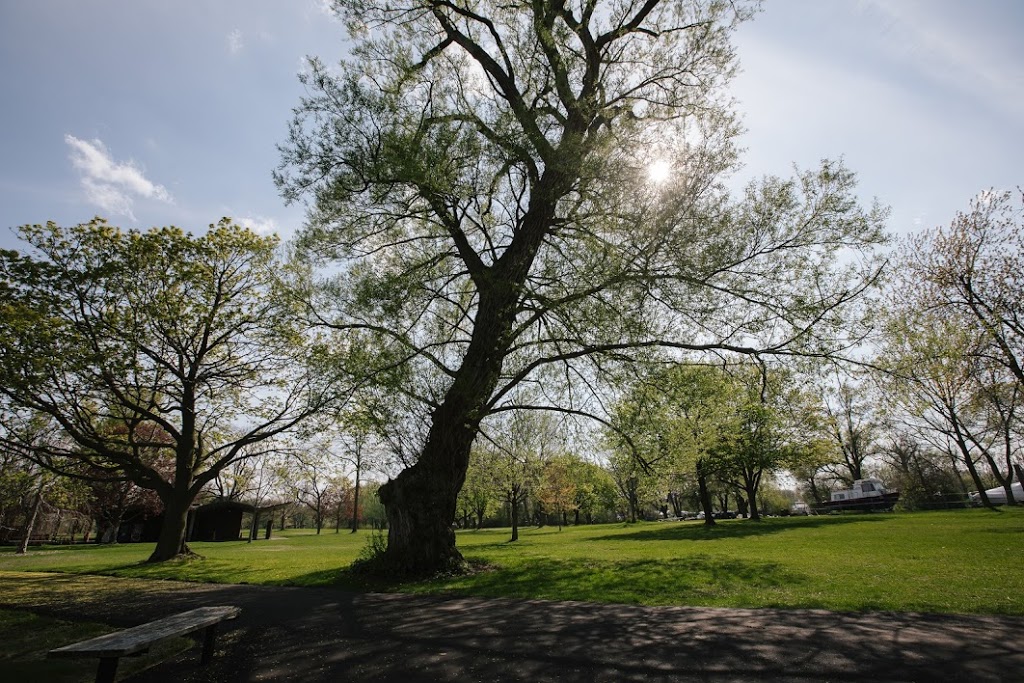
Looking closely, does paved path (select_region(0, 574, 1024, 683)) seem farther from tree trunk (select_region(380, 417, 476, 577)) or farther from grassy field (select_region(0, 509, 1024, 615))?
tree trunk (select_region(380, 417, 476, 577))

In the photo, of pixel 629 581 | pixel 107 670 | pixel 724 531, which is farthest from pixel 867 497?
pixel 107 670

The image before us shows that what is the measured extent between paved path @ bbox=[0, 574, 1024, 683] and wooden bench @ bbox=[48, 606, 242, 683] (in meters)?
0.45

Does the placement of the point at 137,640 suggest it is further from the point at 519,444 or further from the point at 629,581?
the point at 519,444

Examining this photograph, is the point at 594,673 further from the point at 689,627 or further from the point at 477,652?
the point at 689,627

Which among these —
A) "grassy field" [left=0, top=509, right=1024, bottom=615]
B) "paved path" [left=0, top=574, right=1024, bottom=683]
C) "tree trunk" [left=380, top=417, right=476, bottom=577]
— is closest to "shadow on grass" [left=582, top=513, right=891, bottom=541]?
"grassy field" [left=0, top=509, right=1024, bottom=615]

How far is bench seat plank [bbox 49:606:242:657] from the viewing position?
13.0ft

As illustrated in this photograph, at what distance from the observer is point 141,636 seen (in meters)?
4.52

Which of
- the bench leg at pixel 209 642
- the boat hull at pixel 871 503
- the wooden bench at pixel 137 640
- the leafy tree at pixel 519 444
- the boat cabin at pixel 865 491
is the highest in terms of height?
the leafy tree at pixel 519 444

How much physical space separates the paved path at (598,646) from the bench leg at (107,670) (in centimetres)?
107

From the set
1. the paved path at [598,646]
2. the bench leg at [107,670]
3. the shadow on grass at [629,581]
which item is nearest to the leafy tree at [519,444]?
the shadow on grass at [629,581]

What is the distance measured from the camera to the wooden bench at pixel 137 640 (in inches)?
156

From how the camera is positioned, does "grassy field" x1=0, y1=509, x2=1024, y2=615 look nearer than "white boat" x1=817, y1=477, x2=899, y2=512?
Yes

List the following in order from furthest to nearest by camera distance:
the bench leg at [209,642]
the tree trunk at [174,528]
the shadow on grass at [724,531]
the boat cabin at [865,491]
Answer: the boat cabin at [865,491] → the shadow on grass at [724,531] → the tree trunk at [174,528] → the bench leg at [209,642]

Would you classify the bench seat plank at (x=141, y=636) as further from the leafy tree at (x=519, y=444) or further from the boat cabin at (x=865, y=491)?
the boat cabin at (x=865, y=491)
